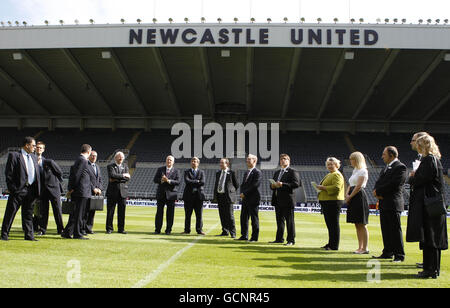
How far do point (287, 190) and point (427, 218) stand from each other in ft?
10.6

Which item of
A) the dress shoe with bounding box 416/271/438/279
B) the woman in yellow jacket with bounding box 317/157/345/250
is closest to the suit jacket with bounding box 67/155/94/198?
the woman in yellow jacket with bounding box 317/157/345/250

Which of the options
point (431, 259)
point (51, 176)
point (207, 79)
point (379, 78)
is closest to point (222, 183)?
point (51, 176)

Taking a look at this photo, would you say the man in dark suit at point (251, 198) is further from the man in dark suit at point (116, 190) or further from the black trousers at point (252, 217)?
the man in dark suit at point (116, 190)

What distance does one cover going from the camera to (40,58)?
86.2 feet

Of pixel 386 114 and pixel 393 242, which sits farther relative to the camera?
pixel 386 114

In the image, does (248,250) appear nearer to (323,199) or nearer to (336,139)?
(323,199)

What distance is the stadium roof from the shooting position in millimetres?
22688

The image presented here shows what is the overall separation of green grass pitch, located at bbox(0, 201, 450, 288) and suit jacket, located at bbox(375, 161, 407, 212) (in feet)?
2.96

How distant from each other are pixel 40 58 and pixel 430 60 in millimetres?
24958

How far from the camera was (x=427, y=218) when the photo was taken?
202 inches

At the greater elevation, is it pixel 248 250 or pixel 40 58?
pixel 40 58

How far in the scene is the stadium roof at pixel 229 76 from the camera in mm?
22688

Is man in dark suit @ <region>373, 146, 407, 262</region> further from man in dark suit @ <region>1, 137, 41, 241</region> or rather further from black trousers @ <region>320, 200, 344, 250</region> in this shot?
man in dark suit @ <region>1, 137, 41, 241</region>
